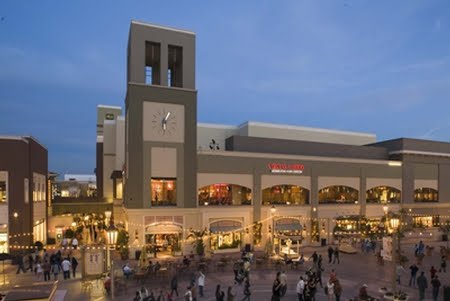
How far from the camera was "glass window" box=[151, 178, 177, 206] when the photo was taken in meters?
34.8

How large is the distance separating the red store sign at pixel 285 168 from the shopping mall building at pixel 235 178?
10cm

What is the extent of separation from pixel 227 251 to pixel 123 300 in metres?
16.6

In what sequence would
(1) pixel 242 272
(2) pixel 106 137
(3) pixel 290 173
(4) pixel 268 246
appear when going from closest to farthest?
(1) pixel 242 272 → (4) pixel 268 246 → (3) pixel 290 173 → (2) pixel 106 137

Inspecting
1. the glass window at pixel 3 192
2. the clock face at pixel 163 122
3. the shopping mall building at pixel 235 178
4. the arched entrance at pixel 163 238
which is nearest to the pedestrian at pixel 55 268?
the shopping mall building at pixel 235 178

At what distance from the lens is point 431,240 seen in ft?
154

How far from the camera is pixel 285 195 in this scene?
4050cm

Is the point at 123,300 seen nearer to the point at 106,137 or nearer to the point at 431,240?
the point at 106,137

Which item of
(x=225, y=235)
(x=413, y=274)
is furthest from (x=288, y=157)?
(x=413, y=274)

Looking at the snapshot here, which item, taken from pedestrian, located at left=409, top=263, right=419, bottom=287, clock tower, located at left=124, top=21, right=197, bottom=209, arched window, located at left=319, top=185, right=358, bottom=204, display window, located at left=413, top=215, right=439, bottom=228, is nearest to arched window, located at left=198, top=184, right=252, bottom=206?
clock tower, located at left=124, top=21, right=197, bottom=209

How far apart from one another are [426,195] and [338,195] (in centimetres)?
1340

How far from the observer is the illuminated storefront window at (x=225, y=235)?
36.4m

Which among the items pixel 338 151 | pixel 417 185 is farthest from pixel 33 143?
pixel 417 185

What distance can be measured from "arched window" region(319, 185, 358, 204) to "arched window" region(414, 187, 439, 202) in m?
9.35

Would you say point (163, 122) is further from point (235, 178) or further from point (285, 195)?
point (285, 195)
